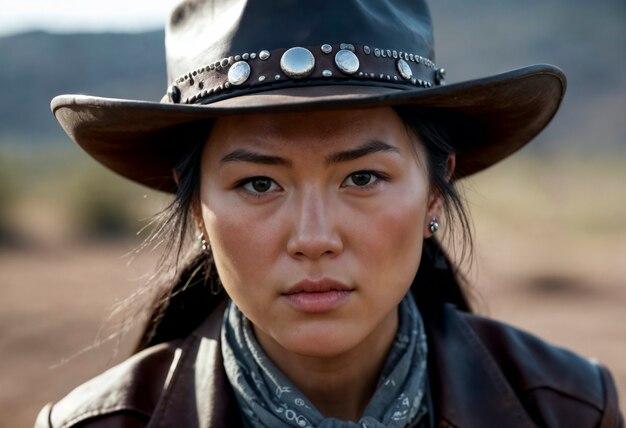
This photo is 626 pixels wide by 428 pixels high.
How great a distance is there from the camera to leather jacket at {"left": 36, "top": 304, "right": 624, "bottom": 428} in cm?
274

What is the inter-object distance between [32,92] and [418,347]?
6066 centimetres

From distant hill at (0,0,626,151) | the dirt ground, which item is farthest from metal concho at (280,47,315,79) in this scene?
distant hill at (0,0,626,151)

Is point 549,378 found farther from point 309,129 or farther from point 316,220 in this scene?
Answer: point 309,129

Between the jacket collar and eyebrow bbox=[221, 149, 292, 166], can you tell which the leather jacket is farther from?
eyebrow bbox=[221, 149, 292, 166]

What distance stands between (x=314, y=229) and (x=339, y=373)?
2.66ft

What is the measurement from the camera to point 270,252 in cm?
239

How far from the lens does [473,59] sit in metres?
60.0

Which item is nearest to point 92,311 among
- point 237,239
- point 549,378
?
point 549,378

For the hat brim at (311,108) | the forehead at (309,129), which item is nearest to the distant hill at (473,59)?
the hat brim at (311,108)

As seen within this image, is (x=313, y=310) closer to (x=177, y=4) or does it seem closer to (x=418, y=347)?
(x=418, y=347)

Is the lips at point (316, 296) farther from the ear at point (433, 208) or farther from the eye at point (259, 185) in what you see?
the ear at point (433, 208)

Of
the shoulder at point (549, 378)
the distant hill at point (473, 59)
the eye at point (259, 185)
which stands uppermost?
the distant hill at point (473, 59)

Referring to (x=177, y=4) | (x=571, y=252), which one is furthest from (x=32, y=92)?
(x=177, y=4)

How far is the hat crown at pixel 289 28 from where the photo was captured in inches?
92.0
